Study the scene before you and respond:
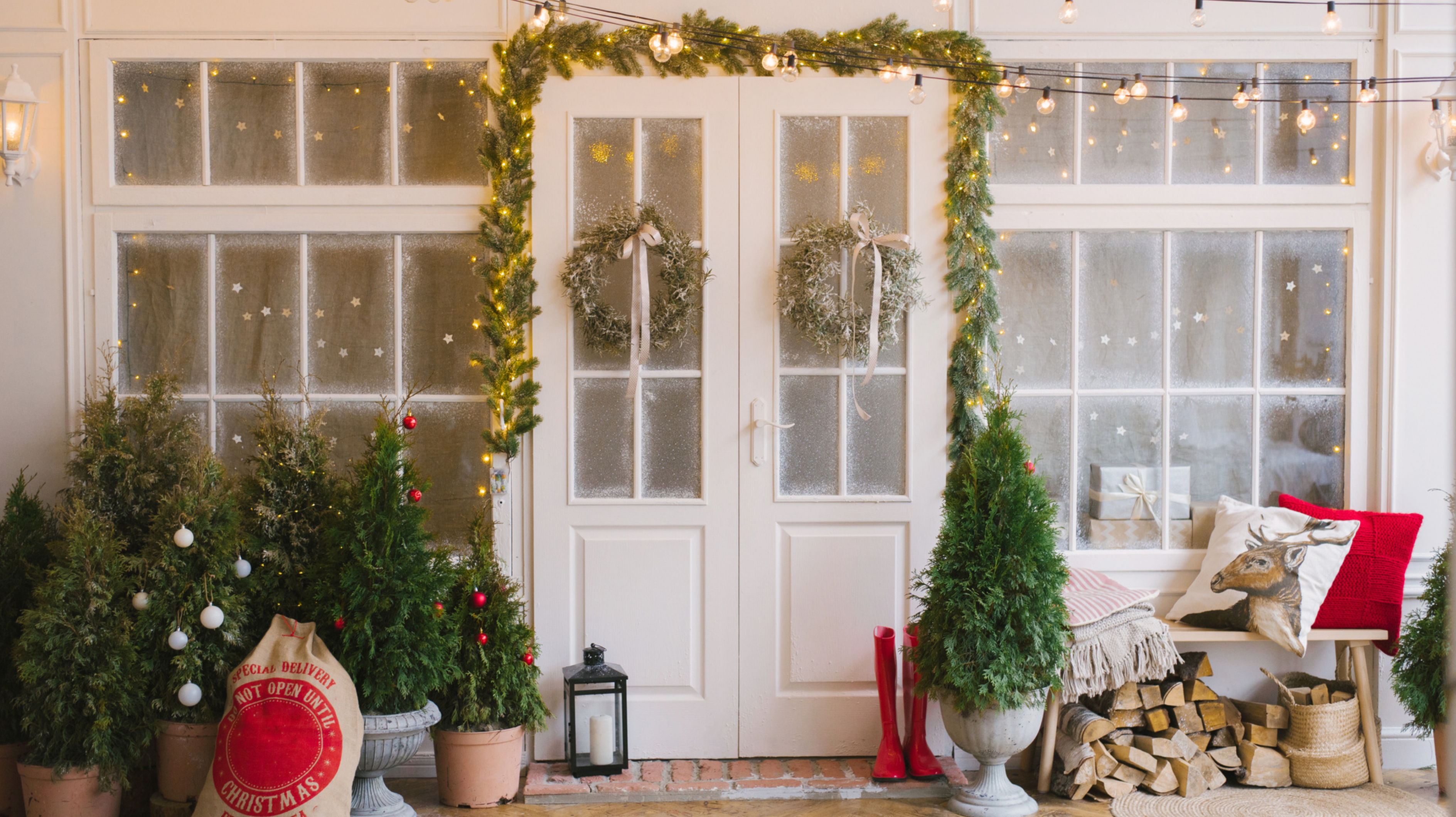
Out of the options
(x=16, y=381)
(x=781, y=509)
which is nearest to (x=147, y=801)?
(x=16, y=381)

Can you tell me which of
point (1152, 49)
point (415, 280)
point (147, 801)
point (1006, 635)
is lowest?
point (147, 801)

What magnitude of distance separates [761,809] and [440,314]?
2084 millimetres

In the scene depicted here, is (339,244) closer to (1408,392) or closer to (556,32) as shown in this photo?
(556,32)

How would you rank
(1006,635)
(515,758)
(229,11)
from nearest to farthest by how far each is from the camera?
(1006,635) → (515,758) → (229,11)

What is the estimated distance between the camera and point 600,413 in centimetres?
346

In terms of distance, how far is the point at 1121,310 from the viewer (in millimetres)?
3527

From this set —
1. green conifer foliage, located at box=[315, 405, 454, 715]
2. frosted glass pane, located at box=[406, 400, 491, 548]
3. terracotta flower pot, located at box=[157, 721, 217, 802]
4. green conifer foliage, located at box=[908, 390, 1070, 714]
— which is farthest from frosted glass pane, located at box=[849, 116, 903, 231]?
terracotta flower pot, located at box=[157, 721, 217, 802]

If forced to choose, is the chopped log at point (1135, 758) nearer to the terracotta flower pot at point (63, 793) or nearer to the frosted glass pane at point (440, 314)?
the frosted glass pane at point (440, 314)

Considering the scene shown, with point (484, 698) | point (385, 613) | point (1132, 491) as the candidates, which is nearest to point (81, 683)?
point (385, 613)

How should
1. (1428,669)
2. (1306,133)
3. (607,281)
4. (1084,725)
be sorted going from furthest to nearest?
(1306,133), (607,281), (1084,725), (1428,669)

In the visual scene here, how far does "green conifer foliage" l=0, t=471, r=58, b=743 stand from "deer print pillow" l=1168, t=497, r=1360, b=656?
3.87 metres

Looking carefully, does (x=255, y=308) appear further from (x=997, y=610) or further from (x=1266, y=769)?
(x=1266, y=769)

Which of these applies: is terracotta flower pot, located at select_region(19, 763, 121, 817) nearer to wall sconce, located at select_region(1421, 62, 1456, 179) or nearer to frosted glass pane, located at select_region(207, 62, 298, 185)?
frosted glass pane, located at select_region(207, 62, 298, 185)

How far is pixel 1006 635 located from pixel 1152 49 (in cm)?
223
